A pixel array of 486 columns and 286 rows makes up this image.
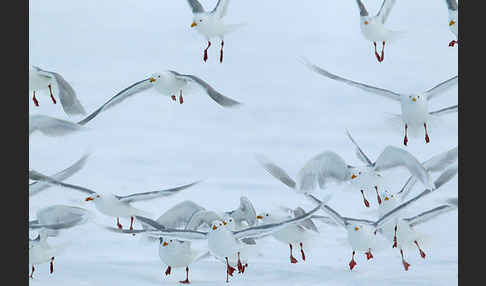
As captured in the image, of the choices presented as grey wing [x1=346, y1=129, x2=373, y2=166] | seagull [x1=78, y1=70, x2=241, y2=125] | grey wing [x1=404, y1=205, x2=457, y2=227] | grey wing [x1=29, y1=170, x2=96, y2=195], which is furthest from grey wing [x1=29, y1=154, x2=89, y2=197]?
grey wing [x1=404, y1=205, x2=457, y2=227]

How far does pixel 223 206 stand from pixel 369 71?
25.4 inches

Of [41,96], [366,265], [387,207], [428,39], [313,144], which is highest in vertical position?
[428,39]

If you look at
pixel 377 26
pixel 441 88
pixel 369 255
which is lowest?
pixel 369 255

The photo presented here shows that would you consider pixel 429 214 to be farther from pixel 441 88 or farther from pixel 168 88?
pixel 168 88

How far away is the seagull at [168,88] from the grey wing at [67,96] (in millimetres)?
53

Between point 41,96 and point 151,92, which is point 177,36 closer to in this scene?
point 151,92

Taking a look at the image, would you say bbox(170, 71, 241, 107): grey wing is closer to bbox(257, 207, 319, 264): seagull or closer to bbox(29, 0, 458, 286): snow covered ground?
bbox(29, 0, 458, 286): snow covered ground

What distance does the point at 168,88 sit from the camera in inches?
86.7

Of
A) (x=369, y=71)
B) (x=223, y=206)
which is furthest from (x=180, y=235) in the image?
(x=369, y=71)

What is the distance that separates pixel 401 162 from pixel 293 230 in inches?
16.2

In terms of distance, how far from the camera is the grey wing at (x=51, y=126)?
223 centimetres

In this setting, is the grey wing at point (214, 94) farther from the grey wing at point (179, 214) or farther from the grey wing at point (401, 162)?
the grey wing at point (401, 162)

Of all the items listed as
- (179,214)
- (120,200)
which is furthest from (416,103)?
(120,200)

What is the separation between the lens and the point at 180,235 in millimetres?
2160
